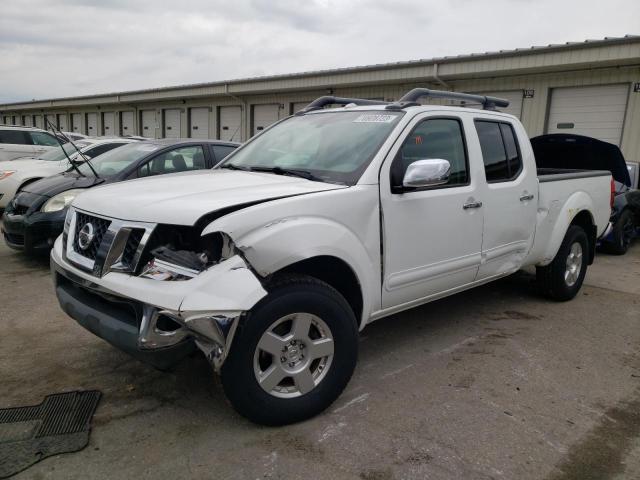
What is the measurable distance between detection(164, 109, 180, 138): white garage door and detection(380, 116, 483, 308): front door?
22.5 meters

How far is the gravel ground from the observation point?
97.9 inches

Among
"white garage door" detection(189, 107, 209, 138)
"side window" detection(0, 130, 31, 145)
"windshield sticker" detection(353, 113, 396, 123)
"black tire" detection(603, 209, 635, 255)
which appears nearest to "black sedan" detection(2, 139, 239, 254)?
"windshield sticker" detection(353, 113, 396, 123)

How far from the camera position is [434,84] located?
48.0 ft

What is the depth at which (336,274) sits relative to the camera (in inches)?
121

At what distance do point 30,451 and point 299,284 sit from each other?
5.17 ft

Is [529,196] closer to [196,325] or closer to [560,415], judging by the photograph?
[560,415]

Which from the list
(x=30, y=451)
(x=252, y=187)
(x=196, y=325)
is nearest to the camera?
(x=196, y=325)

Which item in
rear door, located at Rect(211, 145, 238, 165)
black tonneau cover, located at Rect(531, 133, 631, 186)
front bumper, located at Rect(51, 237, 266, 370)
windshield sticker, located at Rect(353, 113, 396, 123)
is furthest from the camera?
rear door, located at Rect(211, 145, 238, 165)

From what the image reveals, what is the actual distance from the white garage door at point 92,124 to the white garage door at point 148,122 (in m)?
6.58

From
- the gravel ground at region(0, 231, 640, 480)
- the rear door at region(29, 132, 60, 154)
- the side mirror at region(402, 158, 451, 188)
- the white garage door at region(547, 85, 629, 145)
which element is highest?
the white garage door at region(547, 85, 629, 145)

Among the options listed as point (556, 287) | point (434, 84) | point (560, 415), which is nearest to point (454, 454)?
point (560, 415)

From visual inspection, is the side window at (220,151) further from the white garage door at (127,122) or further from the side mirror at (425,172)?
the white garage door at (127,122)

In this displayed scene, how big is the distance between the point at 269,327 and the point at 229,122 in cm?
2020

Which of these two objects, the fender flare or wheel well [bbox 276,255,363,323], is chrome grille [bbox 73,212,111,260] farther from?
the fender flare
